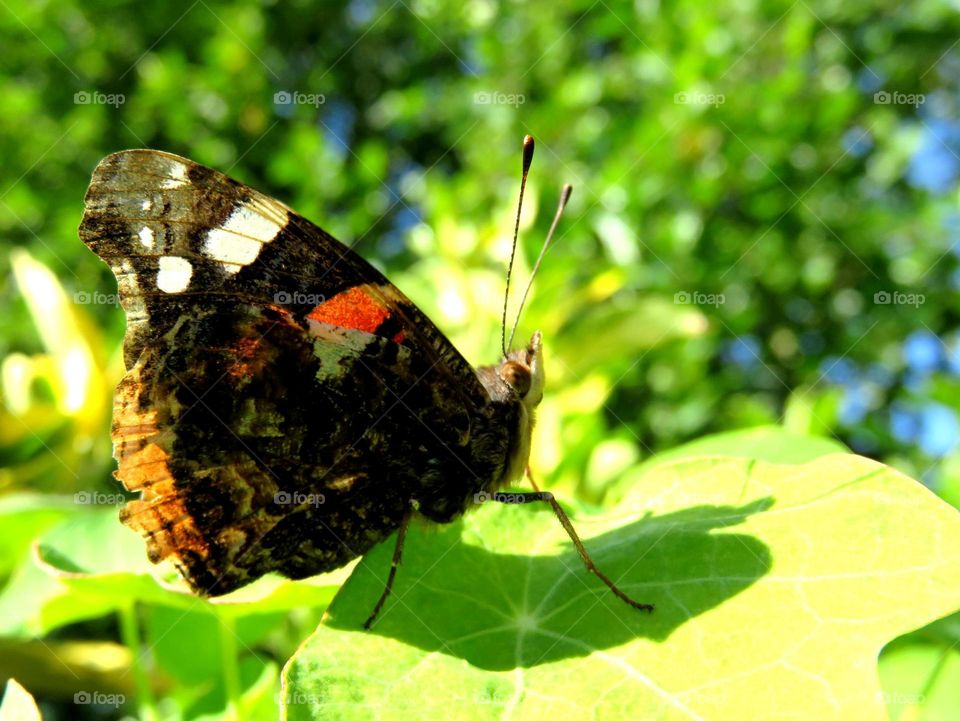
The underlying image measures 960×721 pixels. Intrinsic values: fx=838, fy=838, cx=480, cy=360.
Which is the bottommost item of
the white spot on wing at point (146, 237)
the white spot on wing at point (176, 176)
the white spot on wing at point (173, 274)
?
the white spot on wing at point (173, 274)

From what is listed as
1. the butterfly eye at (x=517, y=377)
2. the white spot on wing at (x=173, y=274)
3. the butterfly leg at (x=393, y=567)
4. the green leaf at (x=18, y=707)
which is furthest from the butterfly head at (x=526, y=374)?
the green leaf at (x=18, y=707)

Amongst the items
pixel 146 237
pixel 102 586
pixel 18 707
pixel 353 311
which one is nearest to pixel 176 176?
pixel 146 237

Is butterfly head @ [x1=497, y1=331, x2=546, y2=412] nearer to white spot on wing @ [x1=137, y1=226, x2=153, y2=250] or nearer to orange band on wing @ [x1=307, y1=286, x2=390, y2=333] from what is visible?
orange band on wing @ [x1=307, y1=286, x2=390, y2=333]

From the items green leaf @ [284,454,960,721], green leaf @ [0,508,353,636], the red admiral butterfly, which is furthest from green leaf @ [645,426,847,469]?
green leaf @ [0,508,353,636]

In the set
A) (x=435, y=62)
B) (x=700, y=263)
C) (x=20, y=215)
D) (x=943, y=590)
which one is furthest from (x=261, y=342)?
(x=435, y=62)

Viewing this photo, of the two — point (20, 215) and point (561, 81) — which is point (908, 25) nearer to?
point (561, 81)

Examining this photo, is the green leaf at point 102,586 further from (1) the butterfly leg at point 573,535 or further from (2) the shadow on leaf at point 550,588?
(1) the butterfly leg at point 573,535

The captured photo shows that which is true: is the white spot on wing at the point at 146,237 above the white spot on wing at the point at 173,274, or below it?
above
